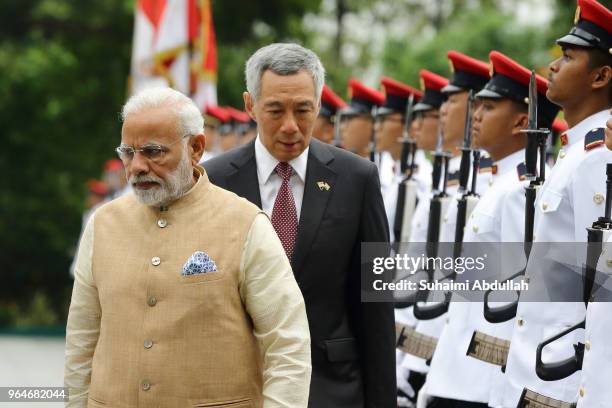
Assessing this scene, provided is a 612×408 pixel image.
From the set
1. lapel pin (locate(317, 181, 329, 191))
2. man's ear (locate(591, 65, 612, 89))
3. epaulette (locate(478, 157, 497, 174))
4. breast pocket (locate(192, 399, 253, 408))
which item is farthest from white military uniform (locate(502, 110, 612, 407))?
epaulette (locate(478, 157, 497, 174))

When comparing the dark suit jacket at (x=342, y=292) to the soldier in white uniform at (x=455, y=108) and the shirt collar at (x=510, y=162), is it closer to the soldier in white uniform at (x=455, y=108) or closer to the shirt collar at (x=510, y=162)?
the shirt collar at (x=510, y=162)

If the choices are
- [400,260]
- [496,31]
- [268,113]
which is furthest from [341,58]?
[268,113]

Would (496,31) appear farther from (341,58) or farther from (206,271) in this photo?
(206,271)

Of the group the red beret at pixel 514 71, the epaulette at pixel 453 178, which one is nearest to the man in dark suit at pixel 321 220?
the red beret at pixel 514 71

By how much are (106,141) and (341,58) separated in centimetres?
1217

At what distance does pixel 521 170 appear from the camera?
19.9 ft

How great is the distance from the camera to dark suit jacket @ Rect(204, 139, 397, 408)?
184 inches

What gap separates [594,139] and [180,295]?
1743 millimetres

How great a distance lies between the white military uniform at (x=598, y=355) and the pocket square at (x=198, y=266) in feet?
4.14

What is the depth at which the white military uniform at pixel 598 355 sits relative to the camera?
166 inches

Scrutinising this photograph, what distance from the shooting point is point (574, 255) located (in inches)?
187

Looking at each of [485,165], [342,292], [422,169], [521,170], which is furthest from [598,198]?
[422,169]

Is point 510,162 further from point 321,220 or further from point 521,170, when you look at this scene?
point 321,220

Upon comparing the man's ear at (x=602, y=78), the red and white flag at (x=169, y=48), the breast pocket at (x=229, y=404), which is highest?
the red and white flag at (x=169, y=48)
